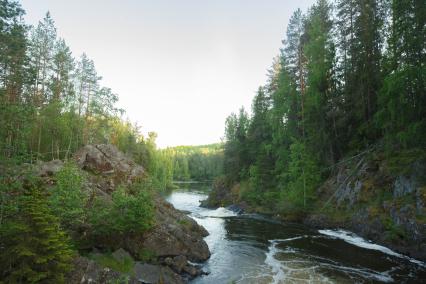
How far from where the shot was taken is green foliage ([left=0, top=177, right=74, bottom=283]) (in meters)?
10.7

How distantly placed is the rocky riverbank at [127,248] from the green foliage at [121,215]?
0.82 meters

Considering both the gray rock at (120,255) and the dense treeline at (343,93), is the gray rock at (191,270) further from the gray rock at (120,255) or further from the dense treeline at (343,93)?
the dense treeline at (343,93)

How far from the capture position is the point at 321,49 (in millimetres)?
36875

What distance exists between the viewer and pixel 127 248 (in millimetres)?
18484

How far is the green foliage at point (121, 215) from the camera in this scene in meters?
17.8

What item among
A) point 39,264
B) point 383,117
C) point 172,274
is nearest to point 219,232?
point 172,274

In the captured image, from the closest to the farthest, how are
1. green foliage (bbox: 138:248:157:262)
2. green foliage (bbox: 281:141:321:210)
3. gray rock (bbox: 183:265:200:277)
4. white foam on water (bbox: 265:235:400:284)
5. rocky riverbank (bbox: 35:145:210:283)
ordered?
rocky riverbank (bbox: 35:145:210:283), white foam on water (bbox: 265:235:400:284), gray rock (bbox: 183:265:200:277), green foliage (bbox: 138:248:157:262), green foliage (bbox: 281:141:321:210)

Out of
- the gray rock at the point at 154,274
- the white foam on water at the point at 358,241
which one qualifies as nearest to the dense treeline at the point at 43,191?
the gray rock at the point at 154,274

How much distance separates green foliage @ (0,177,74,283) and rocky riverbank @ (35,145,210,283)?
1776 mm

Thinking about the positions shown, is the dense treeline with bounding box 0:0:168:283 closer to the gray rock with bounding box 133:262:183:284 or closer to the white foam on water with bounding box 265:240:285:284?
the gray rock with bounding box 133:262:183:284

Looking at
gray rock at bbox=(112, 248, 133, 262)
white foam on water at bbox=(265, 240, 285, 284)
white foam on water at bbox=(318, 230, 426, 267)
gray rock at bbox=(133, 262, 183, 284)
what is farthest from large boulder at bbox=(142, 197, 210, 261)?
white foam on water at bbox=(318, 230, 426, 267)

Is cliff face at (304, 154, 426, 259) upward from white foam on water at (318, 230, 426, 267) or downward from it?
upward

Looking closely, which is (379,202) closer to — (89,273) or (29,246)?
(89,273)

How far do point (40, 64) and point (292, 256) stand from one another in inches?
1371
